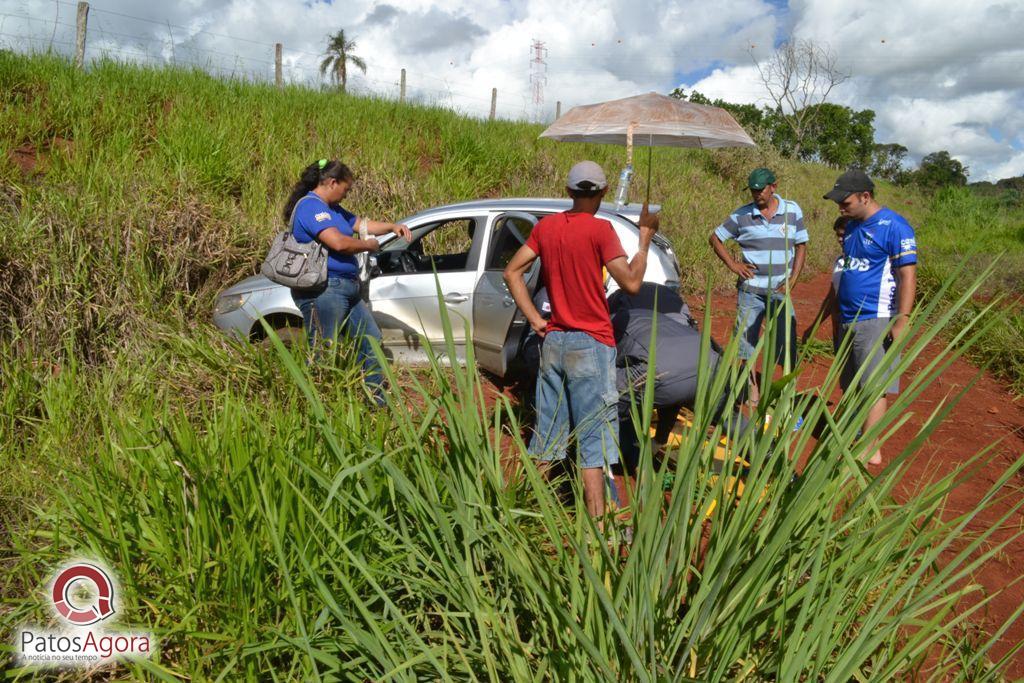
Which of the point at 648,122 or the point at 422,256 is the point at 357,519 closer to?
the point at 648,122

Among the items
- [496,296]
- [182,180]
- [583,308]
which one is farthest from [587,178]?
[182,180]

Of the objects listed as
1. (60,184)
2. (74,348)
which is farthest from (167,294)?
(60,184)

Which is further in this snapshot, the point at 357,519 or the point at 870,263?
the point at 870,263

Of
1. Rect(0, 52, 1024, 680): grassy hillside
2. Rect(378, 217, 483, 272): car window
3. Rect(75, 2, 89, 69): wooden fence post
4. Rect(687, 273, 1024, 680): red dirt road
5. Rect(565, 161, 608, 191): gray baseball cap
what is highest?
Rect(75, 2, 89, 69): wooden fence post

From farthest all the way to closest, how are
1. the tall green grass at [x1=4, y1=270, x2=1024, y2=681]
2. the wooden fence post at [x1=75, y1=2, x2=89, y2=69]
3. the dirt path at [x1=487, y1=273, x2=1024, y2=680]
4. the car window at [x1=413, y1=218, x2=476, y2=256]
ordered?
the wooden fence post at [x1=75, y1=2, x2=89, y2=69], the car window at [x1=413, y1=218, x2=476, y2=256], the dirt path at [x1=487, y1=273, x2=1024, y2=680], the tall green grass at [x1=4, y1=270, x2=1024, y2=681]

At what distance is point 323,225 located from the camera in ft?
15.2

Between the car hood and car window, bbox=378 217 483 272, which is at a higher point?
car window, bbox=378 217 483 272


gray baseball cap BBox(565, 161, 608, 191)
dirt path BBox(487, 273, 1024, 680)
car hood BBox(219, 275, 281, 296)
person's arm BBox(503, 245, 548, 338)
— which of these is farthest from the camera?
car hood BBox(219, 275, 281, 296)

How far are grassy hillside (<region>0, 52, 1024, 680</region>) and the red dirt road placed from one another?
0.21m

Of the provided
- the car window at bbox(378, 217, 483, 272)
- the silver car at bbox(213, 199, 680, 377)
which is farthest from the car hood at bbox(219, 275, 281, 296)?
the car window at bbox(378, 217, 483, 272)

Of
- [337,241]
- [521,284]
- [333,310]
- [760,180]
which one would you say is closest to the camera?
[521,284]

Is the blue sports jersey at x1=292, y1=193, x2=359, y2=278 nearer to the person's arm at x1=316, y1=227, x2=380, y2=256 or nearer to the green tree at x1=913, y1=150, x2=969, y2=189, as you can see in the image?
the person's arm at x1=316, y1=227, x2=380, y2=256

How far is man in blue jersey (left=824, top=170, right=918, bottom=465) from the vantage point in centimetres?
448

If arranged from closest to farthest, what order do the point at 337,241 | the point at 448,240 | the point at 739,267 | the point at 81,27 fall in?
the point at 337,241, the point at 739,267, the point at 448,240, the point at 81,27
